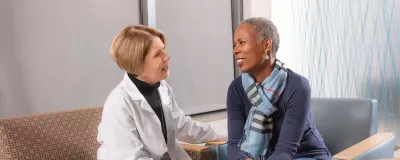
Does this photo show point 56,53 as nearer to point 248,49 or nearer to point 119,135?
point 119,135

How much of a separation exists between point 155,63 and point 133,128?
26cm

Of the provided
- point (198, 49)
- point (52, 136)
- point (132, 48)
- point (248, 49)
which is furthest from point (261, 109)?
point (198, 49)

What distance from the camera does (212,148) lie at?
199 centimetres

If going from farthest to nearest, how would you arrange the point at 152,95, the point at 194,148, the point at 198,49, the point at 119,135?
1. the point at 198,49
2. the point at 194,148
3. the point at 152,95
4. the point at 119,135

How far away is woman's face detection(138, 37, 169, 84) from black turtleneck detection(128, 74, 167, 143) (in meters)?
0.04

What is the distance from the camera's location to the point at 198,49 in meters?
3.36

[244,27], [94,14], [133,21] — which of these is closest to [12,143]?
[244,27]

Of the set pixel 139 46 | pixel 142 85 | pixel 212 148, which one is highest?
pixel 139 46

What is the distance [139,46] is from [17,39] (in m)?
0.93

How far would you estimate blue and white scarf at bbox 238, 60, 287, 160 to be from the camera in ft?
5.34

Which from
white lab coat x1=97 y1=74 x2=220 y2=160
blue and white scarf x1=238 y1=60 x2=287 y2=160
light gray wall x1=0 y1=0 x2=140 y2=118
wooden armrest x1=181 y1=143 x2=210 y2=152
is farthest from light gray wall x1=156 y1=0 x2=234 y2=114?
blue and white scarf x1=238 y1=60 x2=287 y2=160

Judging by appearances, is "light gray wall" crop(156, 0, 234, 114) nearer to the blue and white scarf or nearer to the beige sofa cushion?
the beige sofa cushion

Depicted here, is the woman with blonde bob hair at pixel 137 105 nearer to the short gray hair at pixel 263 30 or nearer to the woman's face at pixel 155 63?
the woman's face at pixel 155 63

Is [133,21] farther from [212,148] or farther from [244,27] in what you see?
[244,27]
